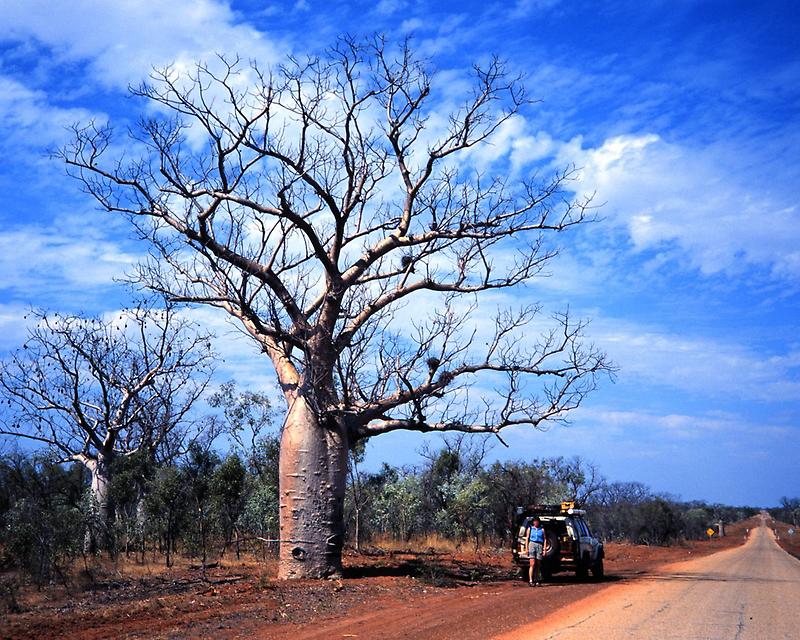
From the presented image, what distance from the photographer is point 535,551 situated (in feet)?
48.9

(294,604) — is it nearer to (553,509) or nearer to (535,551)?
(535,551)

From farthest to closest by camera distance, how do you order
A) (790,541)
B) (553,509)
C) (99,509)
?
(790,541) → (99,509) → (553,509)

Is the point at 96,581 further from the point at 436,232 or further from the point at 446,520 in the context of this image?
the point at 446,520

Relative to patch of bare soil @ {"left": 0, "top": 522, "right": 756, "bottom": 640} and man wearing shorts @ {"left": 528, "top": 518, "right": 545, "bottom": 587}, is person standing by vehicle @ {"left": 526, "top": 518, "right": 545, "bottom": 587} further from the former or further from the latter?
patch of bare soil @ {"left": 0, "top": 522, "right": 756, "bottom": 640}

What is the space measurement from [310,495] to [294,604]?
260 centimetres

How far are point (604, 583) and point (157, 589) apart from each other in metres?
8.50

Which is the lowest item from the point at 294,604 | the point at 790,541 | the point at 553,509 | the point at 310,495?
the point at 790,541

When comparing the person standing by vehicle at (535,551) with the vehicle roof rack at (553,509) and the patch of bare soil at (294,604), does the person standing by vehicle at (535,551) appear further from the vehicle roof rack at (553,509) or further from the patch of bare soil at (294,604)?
the vehicle roof rack at (553,509)

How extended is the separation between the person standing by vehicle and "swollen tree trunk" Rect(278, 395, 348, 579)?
3.62m

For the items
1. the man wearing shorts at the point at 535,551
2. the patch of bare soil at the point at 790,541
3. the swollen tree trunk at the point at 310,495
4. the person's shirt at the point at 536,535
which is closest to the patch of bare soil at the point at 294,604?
the man wearing shorts at the point at 535,551

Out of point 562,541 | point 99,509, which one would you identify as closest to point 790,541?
point 562,541

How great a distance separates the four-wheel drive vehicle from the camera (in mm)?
15789

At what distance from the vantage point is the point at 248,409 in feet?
90.1

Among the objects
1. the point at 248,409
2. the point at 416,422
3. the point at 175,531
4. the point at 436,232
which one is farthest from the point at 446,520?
the point at 436,232
